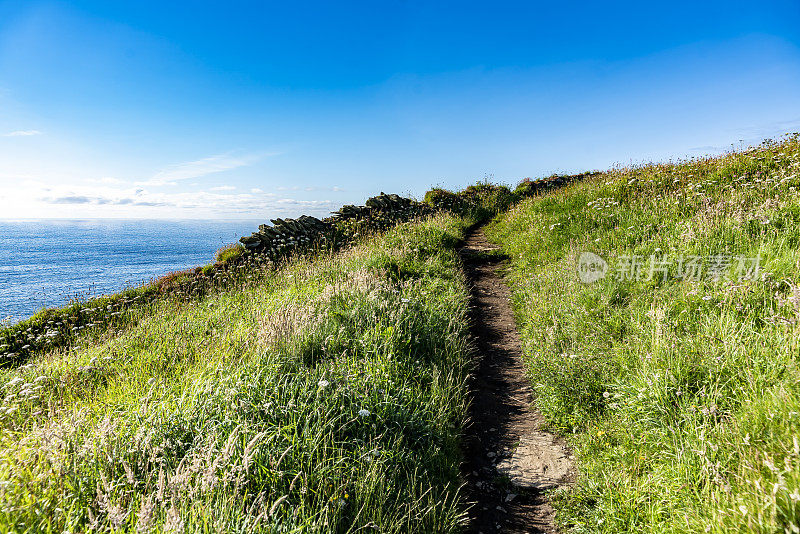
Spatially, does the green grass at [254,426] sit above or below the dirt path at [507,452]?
above

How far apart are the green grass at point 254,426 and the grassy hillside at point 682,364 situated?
4.83 feet

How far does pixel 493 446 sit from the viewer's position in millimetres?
4539

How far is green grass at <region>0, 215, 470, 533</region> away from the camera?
2447 millimetres

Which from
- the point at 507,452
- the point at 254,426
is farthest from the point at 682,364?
the point at 254,426

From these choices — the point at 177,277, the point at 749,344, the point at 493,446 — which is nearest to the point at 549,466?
the point at 493,446

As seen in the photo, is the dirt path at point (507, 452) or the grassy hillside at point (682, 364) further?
the dirt path at point (507, 452)

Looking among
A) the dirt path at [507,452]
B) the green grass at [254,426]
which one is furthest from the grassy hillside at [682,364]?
the green grass at [254,426]

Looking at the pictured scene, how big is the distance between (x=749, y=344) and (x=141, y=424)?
5689mm

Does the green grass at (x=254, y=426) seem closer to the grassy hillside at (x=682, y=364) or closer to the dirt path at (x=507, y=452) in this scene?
the dirt path at (x=507, y=452)

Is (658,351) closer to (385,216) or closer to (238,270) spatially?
(238,270)

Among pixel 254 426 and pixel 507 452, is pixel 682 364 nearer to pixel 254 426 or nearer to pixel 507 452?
pixel 507 452

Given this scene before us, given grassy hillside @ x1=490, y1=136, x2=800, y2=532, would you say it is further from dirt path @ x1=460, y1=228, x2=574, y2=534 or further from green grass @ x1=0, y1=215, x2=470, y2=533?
green grass @ x1=0, y1=215, x2=470, y2=533

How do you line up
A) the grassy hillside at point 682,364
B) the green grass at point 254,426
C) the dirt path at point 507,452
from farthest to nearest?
the dirt path at point 507,452 → the grassy hillside at point 682,364 → the green grass at point 254,426

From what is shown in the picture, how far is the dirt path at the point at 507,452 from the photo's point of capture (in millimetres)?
3574
